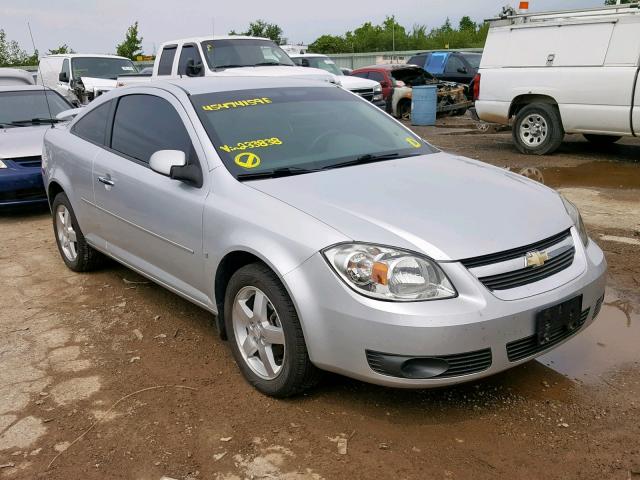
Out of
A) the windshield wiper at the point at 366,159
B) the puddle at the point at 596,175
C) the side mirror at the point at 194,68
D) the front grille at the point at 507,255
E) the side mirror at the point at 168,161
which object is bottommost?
the puddle at the point at 596,175

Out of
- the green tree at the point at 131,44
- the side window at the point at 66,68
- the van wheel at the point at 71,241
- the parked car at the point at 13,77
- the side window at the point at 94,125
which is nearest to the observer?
the side window at the point at 94,125

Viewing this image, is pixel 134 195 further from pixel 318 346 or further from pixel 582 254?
pixel 582 254

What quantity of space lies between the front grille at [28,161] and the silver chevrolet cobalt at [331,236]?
3307 mm

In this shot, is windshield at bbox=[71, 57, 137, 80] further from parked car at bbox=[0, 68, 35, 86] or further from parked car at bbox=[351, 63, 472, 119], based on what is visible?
parked car at bbox=[351, 63, 472, 119]

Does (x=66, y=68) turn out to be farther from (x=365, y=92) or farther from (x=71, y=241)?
(x=71, y=241)

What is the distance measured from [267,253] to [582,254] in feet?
5.29

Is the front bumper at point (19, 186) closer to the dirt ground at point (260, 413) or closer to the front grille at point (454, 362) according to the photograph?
the dirt ground at point (260, 413)

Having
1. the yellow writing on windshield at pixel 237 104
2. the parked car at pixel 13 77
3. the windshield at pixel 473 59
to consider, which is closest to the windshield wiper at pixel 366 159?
the yellow writing on windshield at pixel 237 104

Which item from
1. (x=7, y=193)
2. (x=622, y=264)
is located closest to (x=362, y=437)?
(x=622, y=264)

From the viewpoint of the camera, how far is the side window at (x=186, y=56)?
428 inches

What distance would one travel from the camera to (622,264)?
201 inches

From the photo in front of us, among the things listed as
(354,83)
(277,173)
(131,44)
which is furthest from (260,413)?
(131,44)

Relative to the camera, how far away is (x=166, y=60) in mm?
11547

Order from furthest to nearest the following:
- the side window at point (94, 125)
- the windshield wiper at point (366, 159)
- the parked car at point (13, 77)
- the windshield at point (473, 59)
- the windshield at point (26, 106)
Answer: the windshield at point (473, 59)
the parked car at point (13, 77)
the windshield at point (26, 106)
the side window at point (94, 125)
the windshield wiper at point (366, 159)
